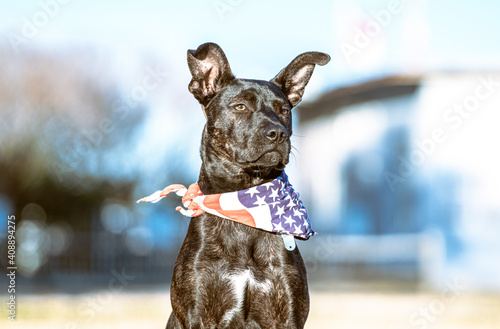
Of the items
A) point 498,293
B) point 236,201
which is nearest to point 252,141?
point 236,201

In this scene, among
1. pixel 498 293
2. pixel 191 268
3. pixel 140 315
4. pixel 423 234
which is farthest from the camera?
pixel 423 234

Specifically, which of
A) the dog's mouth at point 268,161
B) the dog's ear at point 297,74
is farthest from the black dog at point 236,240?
the dog's ear at point 297,74

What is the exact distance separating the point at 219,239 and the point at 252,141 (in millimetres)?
713

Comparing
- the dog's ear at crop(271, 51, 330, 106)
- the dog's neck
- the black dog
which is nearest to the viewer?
the black dog

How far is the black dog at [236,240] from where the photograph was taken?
188 inches

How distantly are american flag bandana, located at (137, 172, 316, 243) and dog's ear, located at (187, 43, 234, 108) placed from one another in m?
0.70

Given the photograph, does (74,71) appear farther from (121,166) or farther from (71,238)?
(71,238)

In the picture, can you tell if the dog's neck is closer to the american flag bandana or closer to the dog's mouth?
the american flag bandana

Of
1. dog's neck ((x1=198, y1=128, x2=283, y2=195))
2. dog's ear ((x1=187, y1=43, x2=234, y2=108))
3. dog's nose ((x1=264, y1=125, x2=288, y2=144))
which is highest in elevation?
dog's ear ((x1=187, y1=43, x2=234, y2=108))

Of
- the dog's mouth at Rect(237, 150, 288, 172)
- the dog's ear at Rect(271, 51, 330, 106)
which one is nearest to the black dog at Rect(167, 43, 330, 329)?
the dog's mouth at Rect(237, 150, 288, 172)

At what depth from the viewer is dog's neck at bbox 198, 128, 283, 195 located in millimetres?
5059

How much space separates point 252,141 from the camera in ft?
15.9

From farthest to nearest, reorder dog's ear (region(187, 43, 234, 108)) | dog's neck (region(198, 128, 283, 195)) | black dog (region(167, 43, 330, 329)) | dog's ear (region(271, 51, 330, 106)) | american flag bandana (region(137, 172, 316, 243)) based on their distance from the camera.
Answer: dog's ear (region(271, 51, 330, 106)) < dog's ear (region(187, 43, 234, 108)) < dog's neck (region(198, 128, 283, 195)) < american flag bandana (region(137, 172, 316, 243)) < black dog (region(167, 43, 330, 329))

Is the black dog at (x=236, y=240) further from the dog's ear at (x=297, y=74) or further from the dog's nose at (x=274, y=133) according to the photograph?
the dog's ear at (x=297, y=74)
